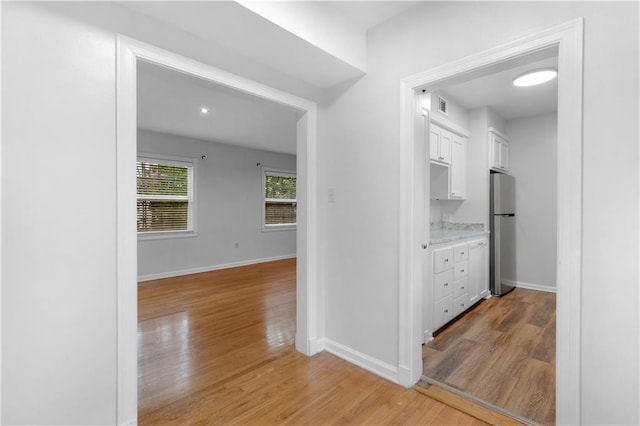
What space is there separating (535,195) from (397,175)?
367 centimetres

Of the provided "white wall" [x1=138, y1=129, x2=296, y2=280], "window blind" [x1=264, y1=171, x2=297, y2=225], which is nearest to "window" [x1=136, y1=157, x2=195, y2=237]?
"white wall" [x1=138, y1=129, x2=296, y2=280]

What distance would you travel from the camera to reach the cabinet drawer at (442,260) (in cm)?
296

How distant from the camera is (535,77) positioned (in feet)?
10.2

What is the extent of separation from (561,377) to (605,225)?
2.51ft

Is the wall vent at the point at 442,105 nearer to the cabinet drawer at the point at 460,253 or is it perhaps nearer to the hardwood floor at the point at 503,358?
the cabinet drawer at the point at 460,253

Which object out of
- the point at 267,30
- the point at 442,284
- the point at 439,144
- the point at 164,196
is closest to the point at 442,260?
the point at 442,284

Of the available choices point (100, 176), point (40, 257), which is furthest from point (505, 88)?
point (40, 257)

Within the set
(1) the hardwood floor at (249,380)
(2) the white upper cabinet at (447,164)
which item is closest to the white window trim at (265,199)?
(1) the hardwood floor at (249,380)

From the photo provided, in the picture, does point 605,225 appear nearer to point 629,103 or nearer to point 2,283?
point 629,103

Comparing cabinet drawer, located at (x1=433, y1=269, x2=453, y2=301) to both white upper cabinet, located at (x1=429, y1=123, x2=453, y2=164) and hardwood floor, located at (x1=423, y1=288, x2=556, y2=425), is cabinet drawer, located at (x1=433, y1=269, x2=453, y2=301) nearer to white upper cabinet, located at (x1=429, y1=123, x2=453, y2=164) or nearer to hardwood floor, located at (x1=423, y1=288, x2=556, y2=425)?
hardwood floor, located at (x1=423, y1=288, x2=556, y2=425)

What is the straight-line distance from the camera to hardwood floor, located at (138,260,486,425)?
6.05ft

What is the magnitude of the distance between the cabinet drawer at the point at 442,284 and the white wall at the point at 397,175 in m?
0.94

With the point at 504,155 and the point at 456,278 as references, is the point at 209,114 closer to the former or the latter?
the point at 456,278

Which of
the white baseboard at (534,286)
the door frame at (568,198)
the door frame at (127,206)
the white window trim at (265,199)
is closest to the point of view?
the door frame at (568,198)
